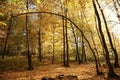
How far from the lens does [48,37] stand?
31734 mm

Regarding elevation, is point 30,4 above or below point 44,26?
above

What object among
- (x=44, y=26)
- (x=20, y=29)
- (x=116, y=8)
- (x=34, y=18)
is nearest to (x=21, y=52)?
(x=20, y=29)

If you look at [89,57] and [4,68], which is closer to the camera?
[4,68]

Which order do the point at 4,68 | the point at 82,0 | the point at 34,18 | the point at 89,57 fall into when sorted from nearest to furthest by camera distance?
1. the point at 82,0
2. the point at 4,68
3. the point at 34,18
4. the point at 89,57

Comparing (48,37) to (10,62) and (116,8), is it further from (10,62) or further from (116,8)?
(116,8)

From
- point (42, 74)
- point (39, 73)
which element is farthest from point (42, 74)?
point (39, 73)

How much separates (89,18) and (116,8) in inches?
463

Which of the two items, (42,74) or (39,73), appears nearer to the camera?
(42,74)

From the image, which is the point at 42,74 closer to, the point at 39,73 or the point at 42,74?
the point at 42,74

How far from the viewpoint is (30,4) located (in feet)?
75.0

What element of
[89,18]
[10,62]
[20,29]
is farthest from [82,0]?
[20,29]

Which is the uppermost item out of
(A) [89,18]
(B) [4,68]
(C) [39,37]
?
(A) [89,18]

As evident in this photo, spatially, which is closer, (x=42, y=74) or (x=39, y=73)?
(x=42, y=74)

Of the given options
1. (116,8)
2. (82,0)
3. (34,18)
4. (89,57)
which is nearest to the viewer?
(82,0)
